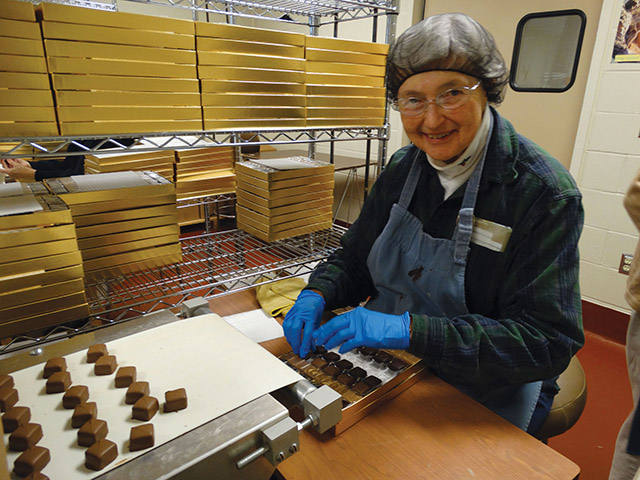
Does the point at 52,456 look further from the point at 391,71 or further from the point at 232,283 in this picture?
the point at 391,71

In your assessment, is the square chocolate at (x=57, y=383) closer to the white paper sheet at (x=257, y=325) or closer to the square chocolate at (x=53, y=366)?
the square chocolate at (x=53, y=366)

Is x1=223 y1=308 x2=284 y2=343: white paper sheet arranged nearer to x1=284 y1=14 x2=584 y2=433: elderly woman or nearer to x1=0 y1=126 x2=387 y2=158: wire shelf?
x1=284 y1=14 x2=584 y2=433: elderly woman

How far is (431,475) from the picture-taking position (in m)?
0.81

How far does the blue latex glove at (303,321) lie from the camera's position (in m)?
1.15

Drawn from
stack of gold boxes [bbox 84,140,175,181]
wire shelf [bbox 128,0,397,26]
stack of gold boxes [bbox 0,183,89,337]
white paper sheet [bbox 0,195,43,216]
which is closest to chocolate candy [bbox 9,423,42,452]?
stack of gold boxes [bbox 0,183,89,337]

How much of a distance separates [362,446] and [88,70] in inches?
40.8

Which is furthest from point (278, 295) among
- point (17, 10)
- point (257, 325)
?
point (17, 10)

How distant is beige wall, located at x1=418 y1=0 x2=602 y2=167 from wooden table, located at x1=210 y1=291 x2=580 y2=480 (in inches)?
98.7

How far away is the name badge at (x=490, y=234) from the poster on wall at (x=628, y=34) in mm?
2137

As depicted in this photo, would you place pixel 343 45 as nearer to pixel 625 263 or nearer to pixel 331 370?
pixel 331 370

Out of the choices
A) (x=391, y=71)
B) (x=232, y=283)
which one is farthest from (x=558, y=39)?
(x=232, y=283)

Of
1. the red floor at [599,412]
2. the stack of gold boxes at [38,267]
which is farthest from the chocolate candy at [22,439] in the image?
the red floor at [599,412]

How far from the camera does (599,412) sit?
7.14 ft

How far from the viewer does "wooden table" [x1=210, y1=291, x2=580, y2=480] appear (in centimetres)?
81
